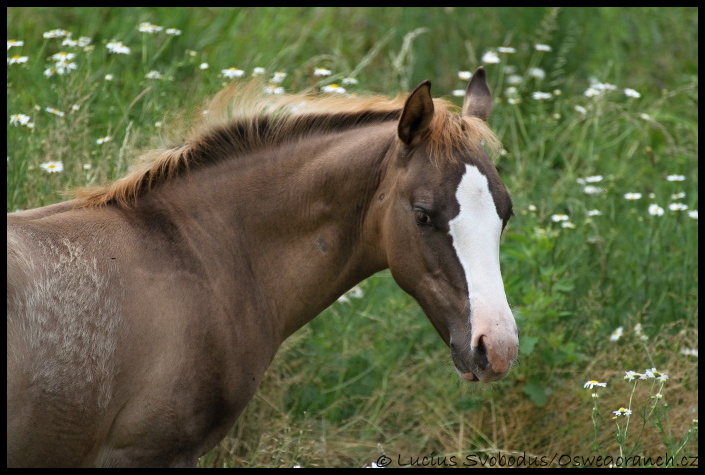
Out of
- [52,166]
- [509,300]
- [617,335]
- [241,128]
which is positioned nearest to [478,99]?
[241,128]

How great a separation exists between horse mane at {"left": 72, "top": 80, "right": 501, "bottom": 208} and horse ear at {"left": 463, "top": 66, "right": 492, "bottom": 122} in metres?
0.08

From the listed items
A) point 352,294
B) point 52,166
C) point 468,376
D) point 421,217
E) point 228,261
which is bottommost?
point 352,294

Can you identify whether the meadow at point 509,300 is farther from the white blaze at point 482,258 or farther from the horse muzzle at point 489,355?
the white blaze at point 482,258

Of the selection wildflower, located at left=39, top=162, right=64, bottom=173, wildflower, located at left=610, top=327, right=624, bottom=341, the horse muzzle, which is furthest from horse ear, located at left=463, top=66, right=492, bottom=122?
wildflower, located at left=39, top=162, right=64, bottom=173

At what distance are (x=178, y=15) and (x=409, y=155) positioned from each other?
4.12m

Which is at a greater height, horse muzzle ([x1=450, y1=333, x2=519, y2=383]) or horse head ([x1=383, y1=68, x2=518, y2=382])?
horse head ([x1=383, y1=68, x2=518, y2=382])

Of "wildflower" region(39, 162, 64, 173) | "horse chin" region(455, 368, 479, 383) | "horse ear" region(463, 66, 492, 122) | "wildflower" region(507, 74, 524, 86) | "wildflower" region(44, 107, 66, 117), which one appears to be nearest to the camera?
"horse chin" region(455, 368, 479, 383)

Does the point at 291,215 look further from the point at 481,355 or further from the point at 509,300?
the point at 509,300

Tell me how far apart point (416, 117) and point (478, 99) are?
0.56m

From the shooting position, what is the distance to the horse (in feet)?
9.36

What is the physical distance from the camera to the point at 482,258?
9.50ft

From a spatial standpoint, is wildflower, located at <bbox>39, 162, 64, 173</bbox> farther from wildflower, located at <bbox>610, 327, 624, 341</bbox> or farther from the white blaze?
wildflower, located at <bbox>610, 327, 624, 341</bbox>

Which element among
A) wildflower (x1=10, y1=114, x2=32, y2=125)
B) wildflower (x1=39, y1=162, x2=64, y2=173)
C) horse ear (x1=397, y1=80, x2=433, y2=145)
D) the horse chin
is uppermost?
horse ear (x1=397, y1=80, x2=433, y2=145)

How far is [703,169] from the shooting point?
19.4ft
